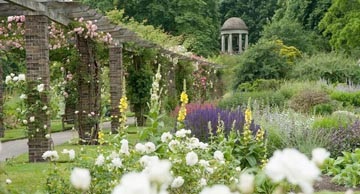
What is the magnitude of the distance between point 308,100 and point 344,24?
1310 centimetres

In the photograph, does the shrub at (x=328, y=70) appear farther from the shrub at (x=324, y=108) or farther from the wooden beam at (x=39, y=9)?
the wooden beam at (x=39, y=9)

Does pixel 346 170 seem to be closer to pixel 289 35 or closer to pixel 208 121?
pixel 208 121

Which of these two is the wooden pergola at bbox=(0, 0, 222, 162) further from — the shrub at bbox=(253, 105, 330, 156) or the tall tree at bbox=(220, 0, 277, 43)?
the tall tree at bbox=(220, 0, 277, 43)

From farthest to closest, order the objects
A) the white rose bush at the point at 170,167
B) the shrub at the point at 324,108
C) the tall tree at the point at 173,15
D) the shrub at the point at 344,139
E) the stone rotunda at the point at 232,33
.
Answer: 1. the stone rotunda at the point at 232,33
2. the tall tree at the point at 173,15
3. the shrub at the point at 324,108
4. the shrub at the point at 344,139
5. the white rose bush at the point at 170,167

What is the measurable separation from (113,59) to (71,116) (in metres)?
3.71

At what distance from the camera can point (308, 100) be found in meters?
14.6

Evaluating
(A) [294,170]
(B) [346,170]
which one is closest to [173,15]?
(B) [346,170]

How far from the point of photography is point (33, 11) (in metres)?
8.77

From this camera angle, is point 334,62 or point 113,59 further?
point 334,62

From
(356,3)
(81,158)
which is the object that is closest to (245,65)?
(356,3)

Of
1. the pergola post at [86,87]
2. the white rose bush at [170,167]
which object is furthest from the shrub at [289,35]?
the white rose bush at [170,167]

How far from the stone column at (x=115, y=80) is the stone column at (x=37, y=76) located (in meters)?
4.86

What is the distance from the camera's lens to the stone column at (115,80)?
1384cm

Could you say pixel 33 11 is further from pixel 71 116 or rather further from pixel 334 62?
pixel 334 62
